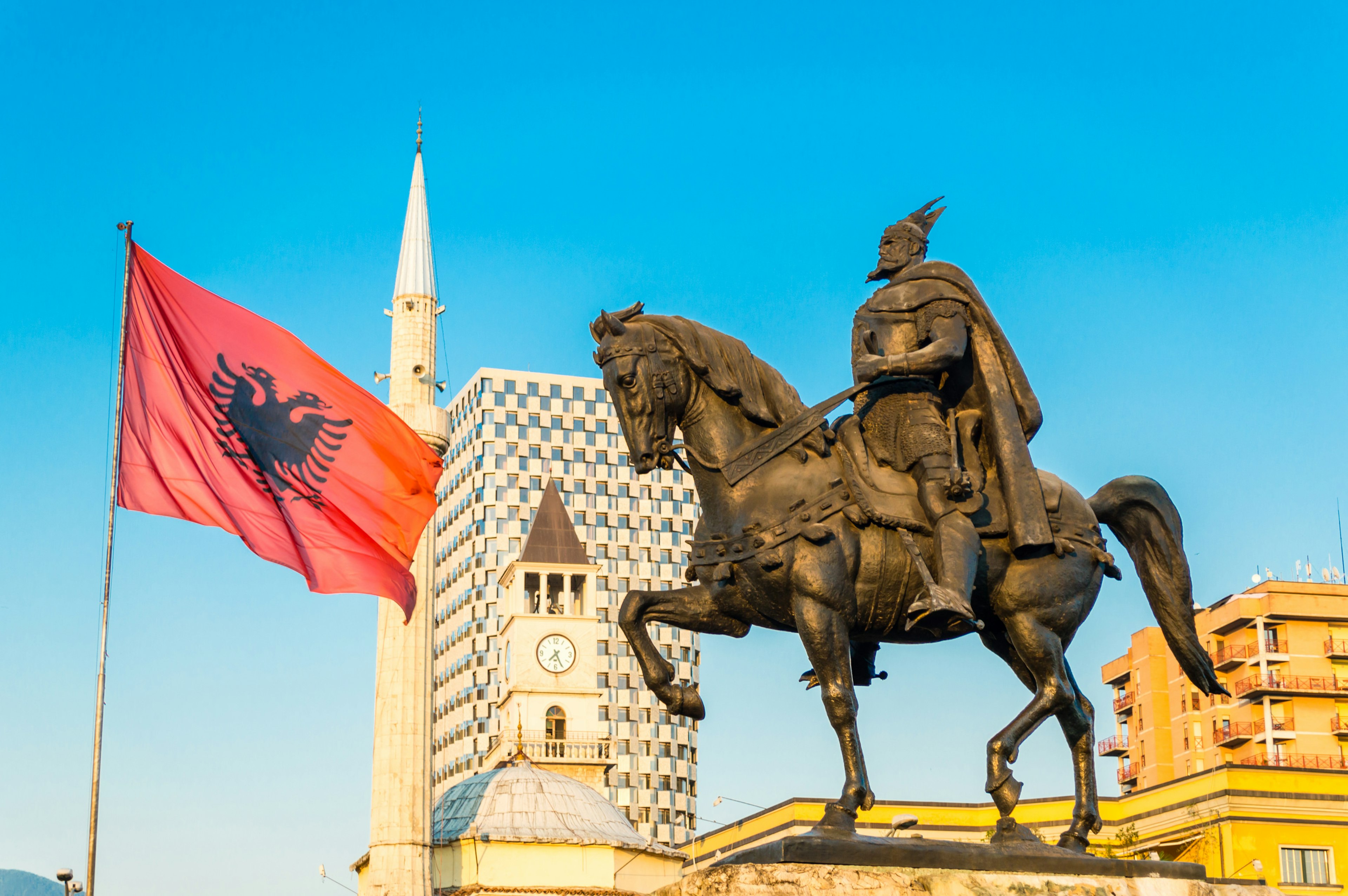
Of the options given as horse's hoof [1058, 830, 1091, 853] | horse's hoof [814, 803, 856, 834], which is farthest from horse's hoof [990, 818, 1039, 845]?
horse's hoof [814, 803, 856, 834]

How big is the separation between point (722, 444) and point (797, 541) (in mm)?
832

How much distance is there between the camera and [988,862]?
364 inches

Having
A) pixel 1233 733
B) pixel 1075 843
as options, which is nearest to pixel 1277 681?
pixel 1233 733

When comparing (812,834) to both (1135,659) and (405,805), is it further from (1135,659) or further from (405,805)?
(1135,659)

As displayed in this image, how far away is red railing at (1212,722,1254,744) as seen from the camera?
3462 inches

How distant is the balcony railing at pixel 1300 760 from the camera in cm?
8494

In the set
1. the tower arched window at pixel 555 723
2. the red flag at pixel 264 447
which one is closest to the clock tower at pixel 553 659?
the tower arched window at pixel 555 723

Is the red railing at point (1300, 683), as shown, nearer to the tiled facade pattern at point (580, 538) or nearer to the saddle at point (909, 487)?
the tiled facade pattern at point (580, 538)

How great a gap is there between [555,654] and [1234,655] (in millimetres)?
38617

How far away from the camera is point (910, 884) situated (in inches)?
348

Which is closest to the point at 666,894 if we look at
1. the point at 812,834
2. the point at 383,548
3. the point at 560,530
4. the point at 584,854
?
the point at 812,834

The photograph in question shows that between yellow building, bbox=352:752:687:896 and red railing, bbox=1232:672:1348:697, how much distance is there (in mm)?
35250

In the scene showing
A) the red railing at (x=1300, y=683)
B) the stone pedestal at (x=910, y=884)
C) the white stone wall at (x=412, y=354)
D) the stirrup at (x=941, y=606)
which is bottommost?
the stone pedestal at (x=910, y=884)

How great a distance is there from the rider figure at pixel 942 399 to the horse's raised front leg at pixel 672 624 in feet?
4.02
